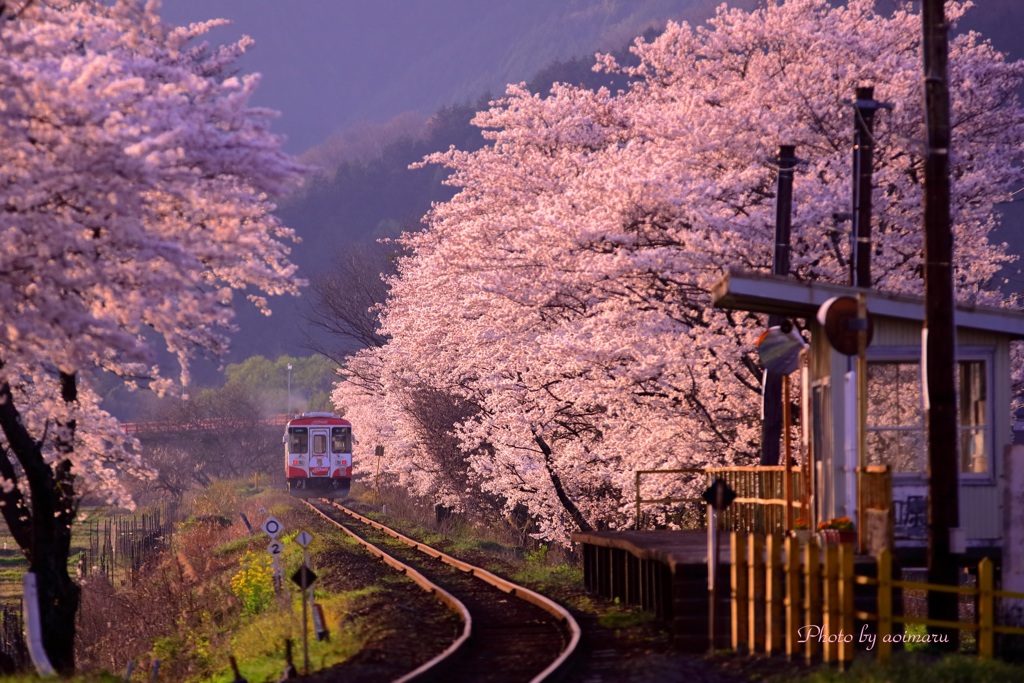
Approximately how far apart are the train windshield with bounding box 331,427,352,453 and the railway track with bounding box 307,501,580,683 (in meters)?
29.8

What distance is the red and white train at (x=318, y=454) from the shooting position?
192ft

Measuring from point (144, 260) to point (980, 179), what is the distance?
15.3 meters

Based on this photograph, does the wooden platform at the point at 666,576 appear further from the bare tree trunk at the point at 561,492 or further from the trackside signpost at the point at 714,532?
the bare tree trunk at the point at 561,492

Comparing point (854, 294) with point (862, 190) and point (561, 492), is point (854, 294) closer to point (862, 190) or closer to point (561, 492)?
point (862, 190)

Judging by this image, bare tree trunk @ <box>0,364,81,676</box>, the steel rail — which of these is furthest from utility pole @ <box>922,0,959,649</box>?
bare tree trunk @ <box>0,364,81,676</box>

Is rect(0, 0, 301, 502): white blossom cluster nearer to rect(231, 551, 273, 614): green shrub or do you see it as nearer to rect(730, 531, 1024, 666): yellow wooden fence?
rect(730, 531, 1024, 666): yellow wooden fence

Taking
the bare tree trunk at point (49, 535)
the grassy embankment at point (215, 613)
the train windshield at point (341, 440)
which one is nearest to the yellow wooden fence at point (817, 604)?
→ the grassy embankment at point (215, 613)

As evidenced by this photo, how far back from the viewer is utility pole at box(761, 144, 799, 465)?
1852cm

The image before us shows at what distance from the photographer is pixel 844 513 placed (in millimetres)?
15016

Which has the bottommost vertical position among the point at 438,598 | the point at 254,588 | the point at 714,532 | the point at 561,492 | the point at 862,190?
the point at 254,588

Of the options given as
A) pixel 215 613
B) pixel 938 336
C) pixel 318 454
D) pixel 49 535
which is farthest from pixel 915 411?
pixel 318 454

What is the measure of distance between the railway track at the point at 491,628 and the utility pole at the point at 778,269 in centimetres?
379

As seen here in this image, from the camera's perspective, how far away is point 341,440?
59156mm

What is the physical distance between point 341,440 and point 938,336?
47692 millimetres
